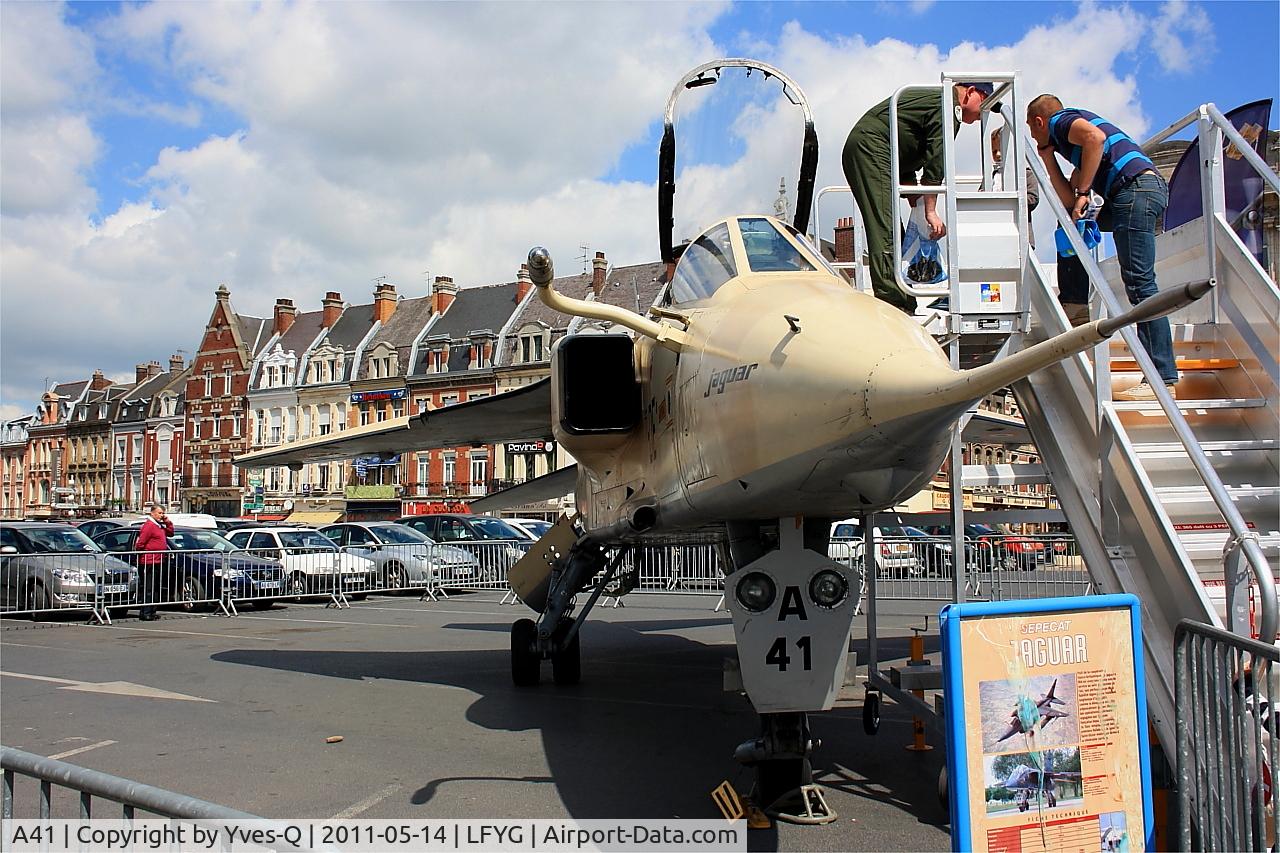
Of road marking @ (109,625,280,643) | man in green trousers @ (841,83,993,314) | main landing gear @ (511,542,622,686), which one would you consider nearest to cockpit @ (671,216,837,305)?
man in green trousers @ (841,83,993,314)

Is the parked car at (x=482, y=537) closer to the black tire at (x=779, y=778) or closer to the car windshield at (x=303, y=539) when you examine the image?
the car windshield at (x=303, y=539)

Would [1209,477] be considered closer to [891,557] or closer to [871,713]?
[871,713]

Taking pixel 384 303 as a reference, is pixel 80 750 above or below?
below

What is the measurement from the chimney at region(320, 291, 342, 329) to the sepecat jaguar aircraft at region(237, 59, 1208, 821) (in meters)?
55.1

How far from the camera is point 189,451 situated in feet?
201

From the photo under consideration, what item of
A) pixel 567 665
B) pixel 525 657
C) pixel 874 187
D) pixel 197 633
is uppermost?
pixel 874 187

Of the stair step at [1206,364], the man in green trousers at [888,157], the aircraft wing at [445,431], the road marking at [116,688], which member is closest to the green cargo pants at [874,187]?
the man in green trousers at [888,157]

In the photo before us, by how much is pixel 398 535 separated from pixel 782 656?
1873 cm

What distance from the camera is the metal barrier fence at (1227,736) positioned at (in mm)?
3127

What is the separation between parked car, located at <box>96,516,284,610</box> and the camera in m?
16.2

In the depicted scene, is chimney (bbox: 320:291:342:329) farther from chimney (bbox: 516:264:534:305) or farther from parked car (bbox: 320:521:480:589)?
parked car (bbox: 320:521:480:589)

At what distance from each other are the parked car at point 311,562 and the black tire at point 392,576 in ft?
0.74

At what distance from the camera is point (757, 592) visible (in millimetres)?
4227

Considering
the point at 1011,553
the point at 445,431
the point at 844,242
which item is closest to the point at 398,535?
the point at 445,431
